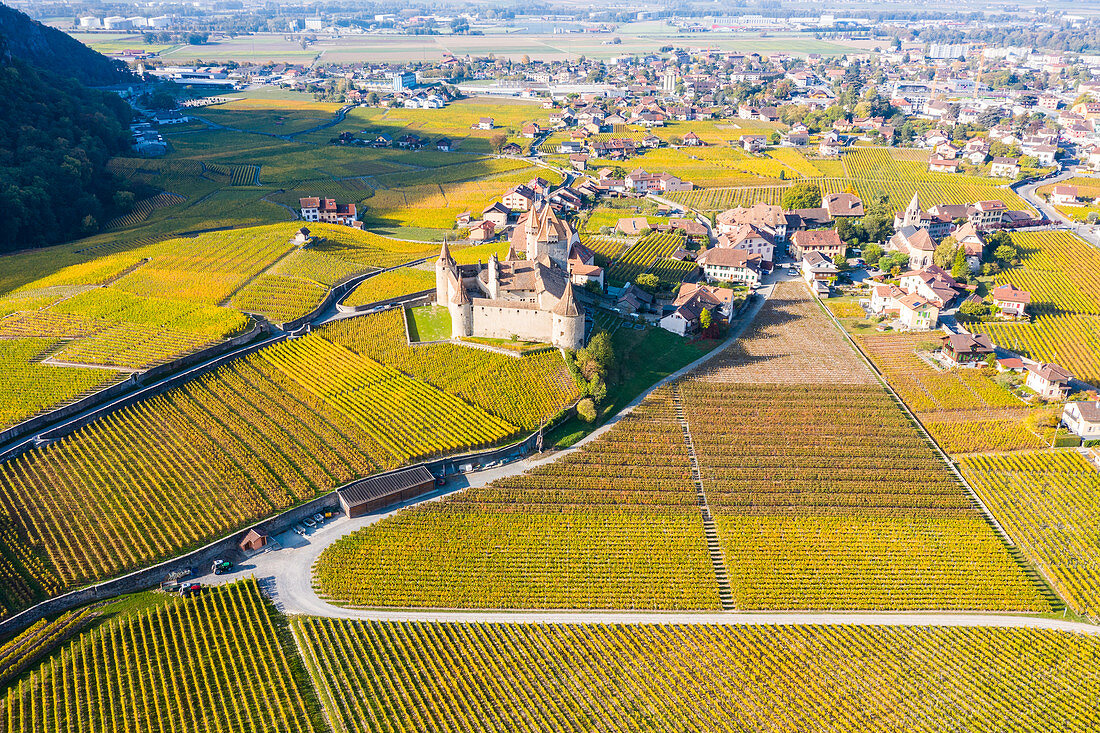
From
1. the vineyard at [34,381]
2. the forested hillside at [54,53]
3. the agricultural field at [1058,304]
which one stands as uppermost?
the forested hillside at [54,53]

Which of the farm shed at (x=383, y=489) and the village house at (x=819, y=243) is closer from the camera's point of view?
the farm shed at (x=383, y=489)

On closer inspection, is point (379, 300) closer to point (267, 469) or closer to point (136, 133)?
point (267, 469)

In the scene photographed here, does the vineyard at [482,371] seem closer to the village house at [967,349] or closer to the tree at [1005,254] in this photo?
the village house at [967,349]

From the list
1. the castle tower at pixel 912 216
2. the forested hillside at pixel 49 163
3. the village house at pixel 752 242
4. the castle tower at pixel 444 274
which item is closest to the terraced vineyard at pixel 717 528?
the castle tower at pixel 444 274

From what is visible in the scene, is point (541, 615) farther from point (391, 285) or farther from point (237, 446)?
point (391, 285)

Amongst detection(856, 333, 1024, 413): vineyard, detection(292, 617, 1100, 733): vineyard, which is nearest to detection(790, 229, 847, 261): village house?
detection(856, 333, 1024, 413): vineyard

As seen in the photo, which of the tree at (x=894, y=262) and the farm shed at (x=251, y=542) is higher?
the farm shed at (x=251, y=542)

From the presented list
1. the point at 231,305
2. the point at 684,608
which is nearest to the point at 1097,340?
the point at 684,608

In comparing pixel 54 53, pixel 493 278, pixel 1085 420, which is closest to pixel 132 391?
pixel 493 278
